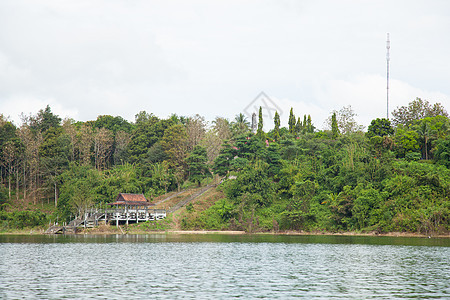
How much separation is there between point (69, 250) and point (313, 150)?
57.1 m

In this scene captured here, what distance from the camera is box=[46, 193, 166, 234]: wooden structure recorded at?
7500 cm

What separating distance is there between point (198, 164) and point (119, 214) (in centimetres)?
1861

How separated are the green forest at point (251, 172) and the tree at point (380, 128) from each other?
191mm

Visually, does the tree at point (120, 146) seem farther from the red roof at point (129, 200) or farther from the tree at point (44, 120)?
the red roof at point (129, 200)

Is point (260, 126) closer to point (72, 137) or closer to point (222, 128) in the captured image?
point (222, 128)

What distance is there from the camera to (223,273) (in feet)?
98.6

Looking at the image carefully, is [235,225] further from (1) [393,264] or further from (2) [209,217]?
(1) [393,264]

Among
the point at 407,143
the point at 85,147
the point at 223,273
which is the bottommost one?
the point at 223,273

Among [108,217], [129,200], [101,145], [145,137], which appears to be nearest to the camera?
[129,200]

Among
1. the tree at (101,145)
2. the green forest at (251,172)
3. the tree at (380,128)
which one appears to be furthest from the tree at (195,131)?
the tree at (380,128)

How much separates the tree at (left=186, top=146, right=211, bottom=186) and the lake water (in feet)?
140

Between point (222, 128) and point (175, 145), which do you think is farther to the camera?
point (222, 128)

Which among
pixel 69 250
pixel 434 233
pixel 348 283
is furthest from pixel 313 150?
pixel 348 283

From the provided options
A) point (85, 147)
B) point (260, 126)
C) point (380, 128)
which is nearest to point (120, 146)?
point (85, 147)
